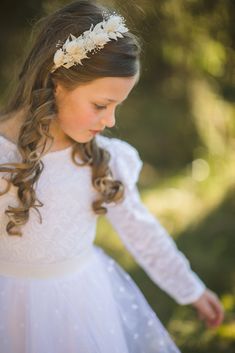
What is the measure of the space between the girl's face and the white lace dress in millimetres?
132

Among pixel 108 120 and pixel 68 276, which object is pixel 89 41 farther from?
pixel 68 276

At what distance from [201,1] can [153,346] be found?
1663mm

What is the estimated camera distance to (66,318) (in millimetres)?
1883

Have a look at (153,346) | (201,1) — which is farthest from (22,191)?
(201,1)

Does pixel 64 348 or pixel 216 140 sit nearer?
pixel 64 348

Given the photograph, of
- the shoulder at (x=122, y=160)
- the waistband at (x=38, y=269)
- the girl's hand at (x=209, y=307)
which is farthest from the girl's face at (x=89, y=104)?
the girl's hand at (x=209, y=307)

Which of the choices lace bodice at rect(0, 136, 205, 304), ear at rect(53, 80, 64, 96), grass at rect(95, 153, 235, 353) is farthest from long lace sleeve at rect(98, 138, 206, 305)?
grass at rect(95, 153, 235, 353)

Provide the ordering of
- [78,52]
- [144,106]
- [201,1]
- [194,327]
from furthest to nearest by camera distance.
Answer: [144,106]
[194,327]
[201,1]
[78,52]

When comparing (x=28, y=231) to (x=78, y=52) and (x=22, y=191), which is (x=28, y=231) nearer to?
(x=22, y=191)

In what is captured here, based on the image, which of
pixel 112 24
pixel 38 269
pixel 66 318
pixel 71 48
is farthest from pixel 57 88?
pixel 66 318

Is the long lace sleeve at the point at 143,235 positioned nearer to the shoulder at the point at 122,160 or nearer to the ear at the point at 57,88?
the shoulder at the point at 122,160

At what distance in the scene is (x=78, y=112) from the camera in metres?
1.80

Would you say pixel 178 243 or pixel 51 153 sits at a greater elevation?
pixel 51 153

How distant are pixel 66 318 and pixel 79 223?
337 millimetres
